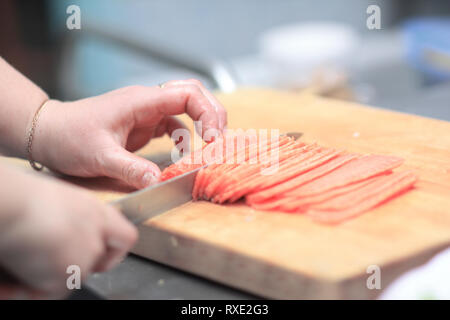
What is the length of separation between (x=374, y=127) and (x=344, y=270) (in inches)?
29.3

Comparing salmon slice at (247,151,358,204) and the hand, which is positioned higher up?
the hand

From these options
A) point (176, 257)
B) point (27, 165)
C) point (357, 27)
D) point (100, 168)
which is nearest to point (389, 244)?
point (176, 257)

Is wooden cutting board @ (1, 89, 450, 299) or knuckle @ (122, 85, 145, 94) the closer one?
wooden cutting board @ (1, 89, 450, 299)

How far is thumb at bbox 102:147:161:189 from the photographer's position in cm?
117

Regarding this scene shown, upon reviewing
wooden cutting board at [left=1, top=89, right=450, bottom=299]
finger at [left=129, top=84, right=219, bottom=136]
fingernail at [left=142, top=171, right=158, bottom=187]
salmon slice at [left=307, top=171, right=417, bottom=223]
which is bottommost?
wooden cutting board at [left=1, top=89, right=450, bottom=299]

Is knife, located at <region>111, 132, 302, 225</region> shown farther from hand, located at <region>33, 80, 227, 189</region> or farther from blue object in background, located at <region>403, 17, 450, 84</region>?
blue object in background, located at <region>403, 17, 450, 84</region>

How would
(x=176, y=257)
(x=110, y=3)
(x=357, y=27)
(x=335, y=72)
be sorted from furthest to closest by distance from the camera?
(x=357, y=27) → (x=110, y=3) → (x=335, y=72) → (x=176, y=257)

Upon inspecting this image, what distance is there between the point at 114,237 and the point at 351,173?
52 centimetres

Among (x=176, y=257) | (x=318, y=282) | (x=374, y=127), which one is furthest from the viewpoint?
(x=374, y=127)

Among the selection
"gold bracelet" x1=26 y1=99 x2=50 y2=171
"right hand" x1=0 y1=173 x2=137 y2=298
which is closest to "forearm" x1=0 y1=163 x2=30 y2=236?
"right hand" x1=0 y1=173 x2=137 y2=298

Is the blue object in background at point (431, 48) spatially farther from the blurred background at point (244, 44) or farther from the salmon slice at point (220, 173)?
the salmon slice at point (220, 173)

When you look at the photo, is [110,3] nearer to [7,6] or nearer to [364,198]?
[7,6]

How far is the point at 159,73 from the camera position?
388 centimetres

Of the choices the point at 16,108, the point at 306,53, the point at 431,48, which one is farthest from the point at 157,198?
the point at 306,53
